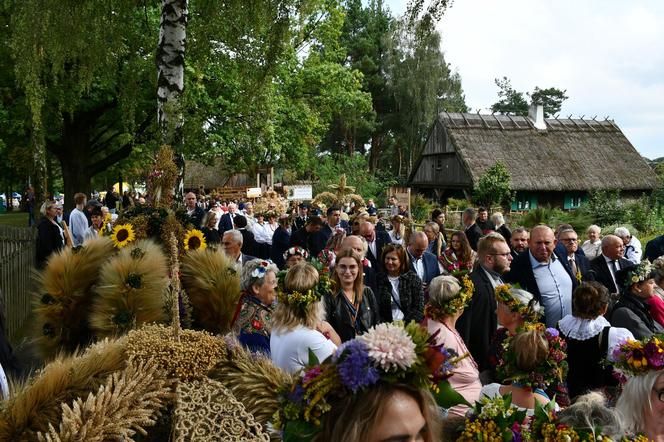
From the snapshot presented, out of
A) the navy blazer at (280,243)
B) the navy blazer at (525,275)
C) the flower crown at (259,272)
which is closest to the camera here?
the flower crown at (259,272)

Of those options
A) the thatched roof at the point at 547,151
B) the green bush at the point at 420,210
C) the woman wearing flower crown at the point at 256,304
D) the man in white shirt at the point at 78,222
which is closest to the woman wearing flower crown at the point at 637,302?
the woman wearing flower crown at the point at 256,304

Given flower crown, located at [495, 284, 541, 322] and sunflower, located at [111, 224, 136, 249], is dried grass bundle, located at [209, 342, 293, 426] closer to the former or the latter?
flower crown, located at [495, 284, 541, 322]

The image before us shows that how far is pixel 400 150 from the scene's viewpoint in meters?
56.2

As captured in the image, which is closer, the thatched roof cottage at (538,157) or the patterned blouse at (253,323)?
the patterned blouse at (253,323)

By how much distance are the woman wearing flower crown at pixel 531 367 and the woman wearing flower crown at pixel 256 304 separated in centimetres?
174

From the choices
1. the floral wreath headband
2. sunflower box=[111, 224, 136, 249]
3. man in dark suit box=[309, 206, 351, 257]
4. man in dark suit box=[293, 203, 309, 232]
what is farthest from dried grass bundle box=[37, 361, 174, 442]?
man in dark suit box=[293, 203, 309, 232]

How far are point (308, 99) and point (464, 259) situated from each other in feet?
47.2

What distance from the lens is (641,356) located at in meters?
2.84

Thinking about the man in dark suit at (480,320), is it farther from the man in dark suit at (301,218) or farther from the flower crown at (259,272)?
the man in dark suit at (301,218)

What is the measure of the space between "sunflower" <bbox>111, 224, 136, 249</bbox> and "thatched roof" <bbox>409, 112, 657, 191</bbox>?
31247 millimetres

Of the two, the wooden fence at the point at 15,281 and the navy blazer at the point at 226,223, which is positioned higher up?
the navy blazer at the point at 226,223

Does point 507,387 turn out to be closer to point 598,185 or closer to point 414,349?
point 414,349

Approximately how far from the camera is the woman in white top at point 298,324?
11.9 ft

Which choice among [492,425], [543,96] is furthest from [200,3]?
[543,96]
